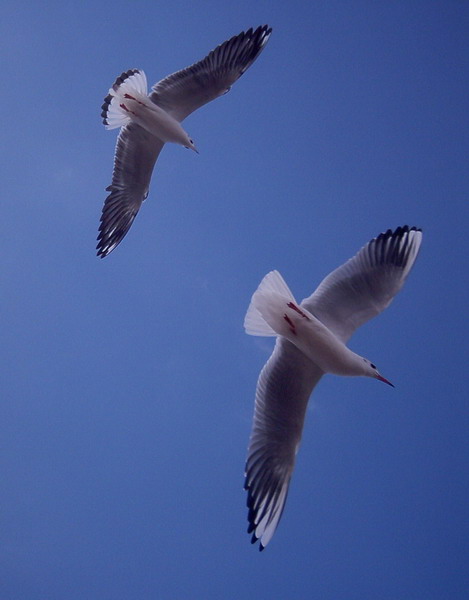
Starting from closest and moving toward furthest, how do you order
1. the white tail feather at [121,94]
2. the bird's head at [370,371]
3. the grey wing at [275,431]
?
the grey wing at [275,431] < the bird's head at [370,371] < the white tail feather at [121,94]

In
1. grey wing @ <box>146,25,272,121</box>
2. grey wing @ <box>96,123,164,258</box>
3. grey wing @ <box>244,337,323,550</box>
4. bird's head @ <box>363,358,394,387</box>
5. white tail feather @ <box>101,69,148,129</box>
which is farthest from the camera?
grey wing @ <box>96,123,164,258</box>

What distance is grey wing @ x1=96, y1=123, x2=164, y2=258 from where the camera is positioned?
4643 mm

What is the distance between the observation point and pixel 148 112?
14.5 feet

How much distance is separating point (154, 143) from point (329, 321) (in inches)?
83.1

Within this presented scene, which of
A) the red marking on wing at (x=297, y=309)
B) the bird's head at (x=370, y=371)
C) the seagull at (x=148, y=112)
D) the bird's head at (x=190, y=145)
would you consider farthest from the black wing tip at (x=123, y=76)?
the bird's head at (x=370, y=371)

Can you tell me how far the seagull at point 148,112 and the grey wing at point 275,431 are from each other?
1.83 m

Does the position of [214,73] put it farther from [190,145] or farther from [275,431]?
[275,431]

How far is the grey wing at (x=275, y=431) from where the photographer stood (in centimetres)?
311

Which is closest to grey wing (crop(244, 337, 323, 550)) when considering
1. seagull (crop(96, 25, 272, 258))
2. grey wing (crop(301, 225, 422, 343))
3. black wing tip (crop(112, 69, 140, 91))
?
grey wing (crop(301, 225, 422, 343))

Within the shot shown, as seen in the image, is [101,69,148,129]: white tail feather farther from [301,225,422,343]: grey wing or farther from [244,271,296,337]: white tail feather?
[301,225,422,343]: grey wing

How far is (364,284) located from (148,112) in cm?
207

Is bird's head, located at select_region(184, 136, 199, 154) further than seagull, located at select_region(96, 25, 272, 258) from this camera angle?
Yes

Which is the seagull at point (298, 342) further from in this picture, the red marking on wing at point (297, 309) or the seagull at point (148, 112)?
the seagull at point (148, 112)

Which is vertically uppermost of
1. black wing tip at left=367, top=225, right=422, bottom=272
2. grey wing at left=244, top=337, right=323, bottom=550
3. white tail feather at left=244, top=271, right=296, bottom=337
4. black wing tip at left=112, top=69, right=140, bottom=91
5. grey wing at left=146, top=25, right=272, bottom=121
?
black wing tip at left=112, top=69, right=140, bottom=91
